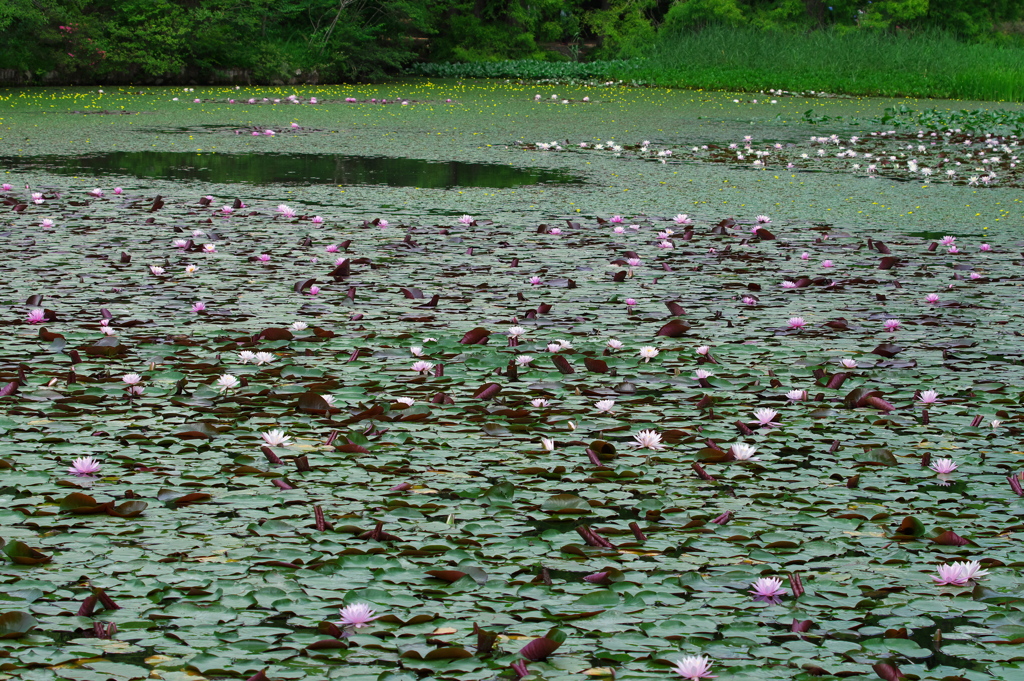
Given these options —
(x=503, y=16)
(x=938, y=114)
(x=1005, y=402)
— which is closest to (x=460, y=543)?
(x=1005, y=402)

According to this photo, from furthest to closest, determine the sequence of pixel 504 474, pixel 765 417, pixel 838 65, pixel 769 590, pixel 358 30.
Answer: pixel 358 30 → pixel 838 65 → pixel 765 417 → pixel 504 474 → pixel 769 590

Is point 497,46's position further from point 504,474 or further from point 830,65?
point 504,474

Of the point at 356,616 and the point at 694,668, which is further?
the point at 356,616

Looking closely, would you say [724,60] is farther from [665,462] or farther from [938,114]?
[665,462]

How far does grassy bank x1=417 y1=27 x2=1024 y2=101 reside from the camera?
58.6 feet

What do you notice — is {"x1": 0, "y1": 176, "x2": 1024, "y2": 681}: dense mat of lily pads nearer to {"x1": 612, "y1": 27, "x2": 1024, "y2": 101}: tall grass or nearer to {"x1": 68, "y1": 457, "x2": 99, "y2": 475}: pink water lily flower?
{"x1": 68, "y1": 457, "x2": 99, "y2": 475}: pink water lily flower

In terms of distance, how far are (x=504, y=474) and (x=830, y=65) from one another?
19240mm

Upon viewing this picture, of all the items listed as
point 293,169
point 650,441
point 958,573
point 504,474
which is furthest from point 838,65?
point 958,573

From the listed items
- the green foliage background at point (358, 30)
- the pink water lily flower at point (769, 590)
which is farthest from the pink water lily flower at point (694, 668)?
the green foliage background at point (358, 30)

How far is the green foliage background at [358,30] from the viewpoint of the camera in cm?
1864

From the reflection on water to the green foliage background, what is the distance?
29.4 ft

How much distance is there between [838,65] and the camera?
19.8m

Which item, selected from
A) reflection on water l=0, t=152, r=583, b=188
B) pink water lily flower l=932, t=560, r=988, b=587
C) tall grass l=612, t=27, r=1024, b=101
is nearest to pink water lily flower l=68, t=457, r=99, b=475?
pink water lily flower l=932, t=560, r=988, b=587

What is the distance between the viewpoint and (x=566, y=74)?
994 inches
